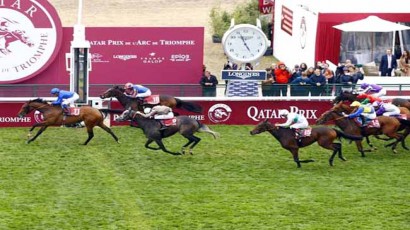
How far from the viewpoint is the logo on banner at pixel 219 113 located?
26062mm

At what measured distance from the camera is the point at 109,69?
26.7 metres

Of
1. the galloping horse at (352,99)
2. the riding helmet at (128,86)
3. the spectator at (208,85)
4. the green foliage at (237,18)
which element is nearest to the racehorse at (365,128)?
the galloping horse at (352,99)

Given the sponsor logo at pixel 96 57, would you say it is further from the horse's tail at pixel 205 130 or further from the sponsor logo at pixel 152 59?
the horse's tail at pixel 205 130

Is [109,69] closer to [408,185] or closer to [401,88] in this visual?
[401,88]

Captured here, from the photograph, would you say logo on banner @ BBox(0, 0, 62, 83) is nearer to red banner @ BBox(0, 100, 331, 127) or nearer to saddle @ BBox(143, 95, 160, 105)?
red banner @ BBox(0, 100, 331, 127)

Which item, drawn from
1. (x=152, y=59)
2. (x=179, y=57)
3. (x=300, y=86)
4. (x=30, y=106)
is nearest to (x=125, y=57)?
(x=152, y=59)

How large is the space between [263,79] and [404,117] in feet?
12.5

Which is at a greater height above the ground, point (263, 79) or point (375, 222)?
point (263, 79)

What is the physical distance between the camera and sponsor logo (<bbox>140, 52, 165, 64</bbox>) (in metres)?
26.8

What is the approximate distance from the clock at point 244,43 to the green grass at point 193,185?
7.52 feet

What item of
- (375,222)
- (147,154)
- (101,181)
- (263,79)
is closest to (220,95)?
(263,79)

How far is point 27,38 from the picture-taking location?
2580 centimetres

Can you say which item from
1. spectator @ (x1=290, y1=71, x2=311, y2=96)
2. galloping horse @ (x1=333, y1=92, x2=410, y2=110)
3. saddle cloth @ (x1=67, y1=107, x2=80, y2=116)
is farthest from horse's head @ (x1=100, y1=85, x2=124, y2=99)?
galloping horse @ (x1=333, y1=92, x2=410, y2=110)

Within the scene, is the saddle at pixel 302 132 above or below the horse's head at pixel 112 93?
below
